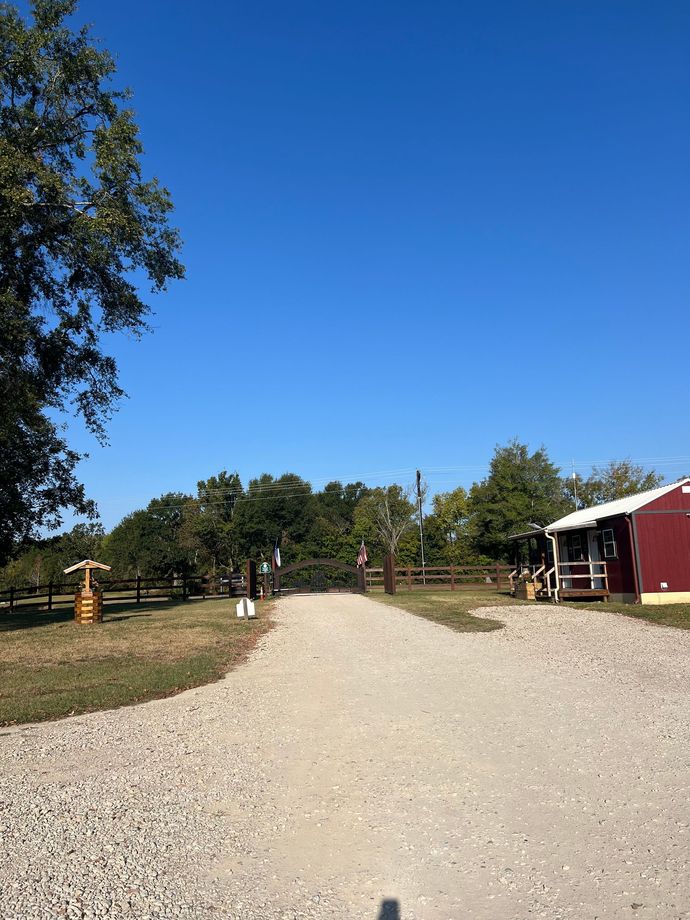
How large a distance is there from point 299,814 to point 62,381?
2035cm

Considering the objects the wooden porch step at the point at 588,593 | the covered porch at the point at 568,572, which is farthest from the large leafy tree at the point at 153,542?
the wooden porch step at the point at 588,593

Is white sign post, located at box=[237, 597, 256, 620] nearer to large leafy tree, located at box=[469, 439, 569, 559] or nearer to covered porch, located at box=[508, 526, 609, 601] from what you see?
covered porch, located at box=[508, 526, 609, 601]

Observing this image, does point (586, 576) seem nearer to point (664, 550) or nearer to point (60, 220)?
point (664, 550)

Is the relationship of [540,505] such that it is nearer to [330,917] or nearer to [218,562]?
[218,562]

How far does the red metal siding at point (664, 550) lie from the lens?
73.3 ft

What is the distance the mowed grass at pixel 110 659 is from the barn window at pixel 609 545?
495 inches

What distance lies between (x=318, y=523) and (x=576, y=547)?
2310 inches

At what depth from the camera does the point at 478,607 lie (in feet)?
73.4

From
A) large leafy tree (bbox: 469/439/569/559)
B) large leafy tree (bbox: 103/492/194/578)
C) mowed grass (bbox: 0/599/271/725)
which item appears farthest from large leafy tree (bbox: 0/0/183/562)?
large leafy tree (bbox: 103/492/194/578)

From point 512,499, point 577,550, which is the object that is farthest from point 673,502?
point 512,499

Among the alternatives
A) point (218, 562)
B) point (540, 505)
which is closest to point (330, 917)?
point (540, 505)

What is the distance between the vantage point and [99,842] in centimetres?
411

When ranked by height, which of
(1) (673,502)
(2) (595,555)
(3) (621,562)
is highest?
(1) (673,502)

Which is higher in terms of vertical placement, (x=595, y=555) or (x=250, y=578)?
(x=595, y=555)
